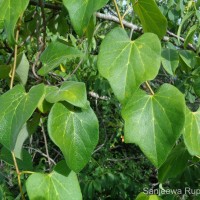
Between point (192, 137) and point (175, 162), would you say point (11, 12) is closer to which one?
point (192, 137)

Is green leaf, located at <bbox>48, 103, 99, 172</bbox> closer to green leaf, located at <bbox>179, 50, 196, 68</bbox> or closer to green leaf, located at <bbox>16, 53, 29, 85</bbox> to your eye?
green leaf, located at <bbox>16, 53, 29, 85</bbox>

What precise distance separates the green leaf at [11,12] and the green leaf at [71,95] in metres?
0.11

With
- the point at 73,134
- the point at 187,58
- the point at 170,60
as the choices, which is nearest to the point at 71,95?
the point at 73,134

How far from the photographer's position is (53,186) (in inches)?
25.3

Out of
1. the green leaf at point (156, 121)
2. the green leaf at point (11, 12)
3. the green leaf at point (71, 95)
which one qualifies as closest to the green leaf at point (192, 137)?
the green leaf at point (156, 121)

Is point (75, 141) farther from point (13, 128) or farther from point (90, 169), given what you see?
point (90, 169)

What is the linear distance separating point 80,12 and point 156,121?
0.20m

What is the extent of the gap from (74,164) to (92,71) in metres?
1.95

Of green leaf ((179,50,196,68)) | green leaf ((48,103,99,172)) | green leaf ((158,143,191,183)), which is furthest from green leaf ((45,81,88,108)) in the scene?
green leaf ((179,50,196,68))

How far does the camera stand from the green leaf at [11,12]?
2.05 feet

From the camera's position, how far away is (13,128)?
605mm

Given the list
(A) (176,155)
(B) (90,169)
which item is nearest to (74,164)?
(A) (176,155)

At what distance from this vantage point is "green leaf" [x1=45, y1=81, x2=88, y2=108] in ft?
2.01

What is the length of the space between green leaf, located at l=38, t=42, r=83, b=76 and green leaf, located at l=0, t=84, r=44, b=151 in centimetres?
7
